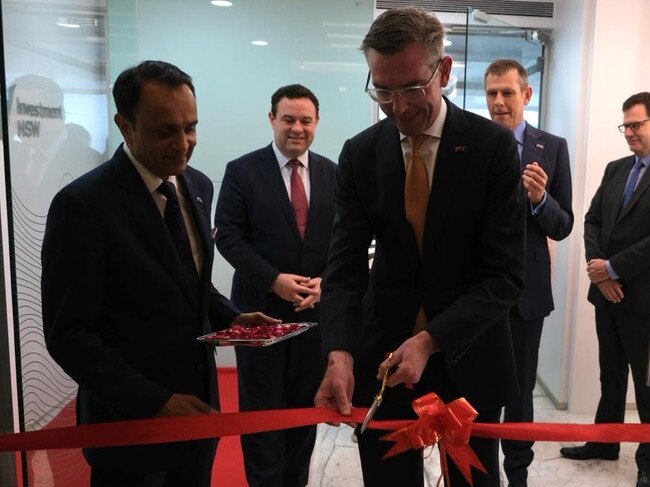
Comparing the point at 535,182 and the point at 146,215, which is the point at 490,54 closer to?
the point at 535,182

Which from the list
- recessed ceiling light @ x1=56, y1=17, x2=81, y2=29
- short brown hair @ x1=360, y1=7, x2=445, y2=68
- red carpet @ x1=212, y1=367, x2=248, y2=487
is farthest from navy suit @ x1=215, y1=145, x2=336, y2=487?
short brown hair @ x1=360, y1=7, x2=445, y2=68

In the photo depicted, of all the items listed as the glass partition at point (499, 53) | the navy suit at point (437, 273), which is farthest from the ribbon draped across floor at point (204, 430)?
the glass partition at point (499, 53)

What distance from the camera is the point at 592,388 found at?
13.1 ft

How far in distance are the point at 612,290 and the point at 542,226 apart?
635mm

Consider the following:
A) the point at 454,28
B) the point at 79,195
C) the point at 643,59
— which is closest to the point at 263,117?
the point at 454,28

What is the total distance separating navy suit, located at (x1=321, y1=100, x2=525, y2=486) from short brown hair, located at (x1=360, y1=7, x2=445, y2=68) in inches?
8.5

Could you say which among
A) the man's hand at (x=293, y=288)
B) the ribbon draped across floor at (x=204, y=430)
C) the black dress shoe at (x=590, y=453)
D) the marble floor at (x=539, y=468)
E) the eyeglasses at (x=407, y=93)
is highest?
the eyeglasses at (x=407, y=93)

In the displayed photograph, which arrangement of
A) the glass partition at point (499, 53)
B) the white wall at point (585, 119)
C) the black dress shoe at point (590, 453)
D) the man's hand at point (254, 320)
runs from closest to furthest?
the man's hand at point (254, 320) → the black dress shoe at point (590, 453) → the white wall at point (585, 119) → the glass partition at point (499, 53)

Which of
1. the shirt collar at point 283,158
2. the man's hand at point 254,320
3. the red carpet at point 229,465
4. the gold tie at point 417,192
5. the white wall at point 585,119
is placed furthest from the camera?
the white wall at point 585,119

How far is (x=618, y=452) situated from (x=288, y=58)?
9.98 feet

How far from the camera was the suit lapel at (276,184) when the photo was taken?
2.70m

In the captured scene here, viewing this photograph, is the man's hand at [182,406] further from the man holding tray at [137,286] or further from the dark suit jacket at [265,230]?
the dark suit jacket at [265,230]

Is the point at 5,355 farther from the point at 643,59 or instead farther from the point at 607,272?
the point at 643,59

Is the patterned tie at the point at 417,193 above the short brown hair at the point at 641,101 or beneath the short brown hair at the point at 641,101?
beneath
